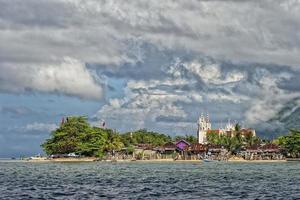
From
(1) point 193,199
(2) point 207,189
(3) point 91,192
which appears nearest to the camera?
(1) point 193,199

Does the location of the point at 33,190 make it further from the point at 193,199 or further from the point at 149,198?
the point at 193,199

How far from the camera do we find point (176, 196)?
73.2m

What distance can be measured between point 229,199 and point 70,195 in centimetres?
1864

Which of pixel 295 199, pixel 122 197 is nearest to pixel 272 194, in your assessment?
pixel 295 199

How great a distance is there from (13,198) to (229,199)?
2389cm

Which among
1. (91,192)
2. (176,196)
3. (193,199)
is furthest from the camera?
(91,192)

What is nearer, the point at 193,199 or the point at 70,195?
the point at 193,199

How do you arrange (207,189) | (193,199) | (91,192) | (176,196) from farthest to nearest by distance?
(207,189)
(91,192)
(176,196)
(193,199)

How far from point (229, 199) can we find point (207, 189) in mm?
15507

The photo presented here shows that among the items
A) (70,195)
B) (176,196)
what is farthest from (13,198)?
(176,196)

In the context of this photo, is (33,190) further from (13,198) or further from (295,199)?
(295,199)

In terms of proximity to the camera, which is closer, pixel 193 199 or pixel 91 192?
pixel 193 199

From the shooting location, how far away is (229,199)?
68.7 metres

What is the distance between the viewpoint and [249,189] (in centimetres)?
8506
